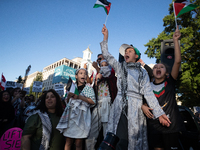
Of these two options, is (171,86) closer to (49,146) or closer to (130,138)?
(130,138)

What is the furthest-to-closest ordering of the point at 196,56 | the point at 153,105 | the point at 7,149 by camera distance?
the point at 196,56, the point at 7,149, the point at 153,105

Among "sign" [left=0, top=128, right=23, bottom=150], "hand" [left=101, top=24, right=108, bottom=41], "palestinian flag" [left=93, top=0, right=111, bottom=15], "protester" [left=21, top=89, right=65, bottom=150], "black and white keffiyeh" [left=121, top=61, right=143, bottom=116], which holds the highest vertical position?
"palestinian flag" [left=93, top=0, right=111, bottom=15]

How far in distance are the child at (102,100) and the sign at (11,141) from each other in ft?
3.97

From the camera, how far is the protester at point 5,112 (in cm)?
395

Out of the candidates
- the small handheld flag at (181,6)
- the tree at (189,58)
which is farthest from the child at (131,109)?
the tree at (189,58)

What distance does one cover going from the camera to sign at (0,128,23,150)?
233 cm

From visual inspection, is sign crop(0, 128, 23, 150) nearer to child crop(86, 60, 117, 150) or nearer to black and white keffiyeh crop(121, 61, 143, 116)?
child crop(86, 60, 117, 150)

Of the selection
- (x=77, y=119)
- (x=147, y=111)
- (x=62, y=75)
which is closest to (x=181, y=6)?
(x=147, y=111)

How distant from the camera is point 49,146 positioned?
217 centimetres

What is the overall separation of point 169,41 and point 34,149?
4.71m

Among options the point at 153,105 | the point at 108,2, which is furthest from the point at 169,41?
the point at 153,105

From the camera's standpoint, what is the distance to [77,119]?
235cm

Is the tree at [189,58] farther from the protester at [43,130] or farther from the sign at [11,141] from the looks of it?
the sign at [11,141]

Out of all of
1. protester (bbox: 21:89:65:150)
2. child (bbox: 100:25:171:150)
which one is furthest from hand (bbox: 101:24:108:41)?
protester (bbox: 21:89:65:150)
